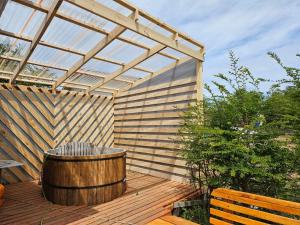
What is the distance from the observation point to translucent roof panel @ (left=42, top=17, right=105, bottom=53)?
14.0ft

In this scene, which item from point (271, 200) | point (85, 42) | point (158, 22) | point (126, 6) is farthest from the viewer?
point (85, 42)

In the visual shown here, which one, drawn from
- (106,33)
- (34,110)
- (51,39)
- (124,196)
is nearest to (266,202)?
(124,196)

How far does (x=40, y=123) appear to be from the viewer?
20.4 feet

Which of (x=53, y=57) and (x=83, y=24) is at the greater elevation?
(x=83, y=24)

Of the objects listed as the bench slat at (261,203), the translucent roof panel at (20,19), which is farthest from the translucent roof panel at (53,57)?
the bench slat at (261,203)

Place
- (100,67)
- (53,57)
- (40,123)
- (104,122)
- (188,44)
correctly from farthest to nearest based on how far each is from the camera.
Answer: (104,122) < (40,123) < (100,67) < (53,57) < (188,44)

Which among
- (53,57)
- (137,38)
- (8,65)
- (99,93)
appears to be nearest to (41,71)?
(8,65)

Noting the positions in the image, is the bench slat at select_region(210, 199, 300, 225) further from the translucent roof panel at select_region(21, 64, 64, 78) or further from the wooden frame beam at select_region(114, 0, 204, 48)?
the translucent roof panel at select_region(21, 64, 64, 78)

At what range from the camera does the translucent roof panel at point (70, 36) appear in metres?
4.27

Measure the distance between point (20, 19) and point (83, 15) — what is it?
1.07 meters

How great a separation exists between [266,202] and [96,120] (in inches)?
237

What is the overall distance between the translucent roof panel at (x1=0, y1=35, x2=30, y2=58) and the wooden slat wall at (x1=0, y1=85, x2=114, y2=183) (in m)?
1.02

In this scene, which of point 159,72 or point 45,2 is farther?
point 159,72

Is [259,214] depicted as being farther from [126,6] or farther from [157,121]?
[157,121]
